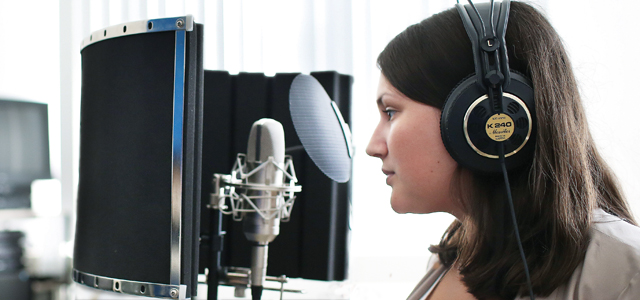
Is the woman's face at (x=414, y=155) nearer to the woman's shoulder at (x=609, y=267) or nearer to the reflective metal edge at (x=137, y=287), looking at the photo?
the woman's shoulder at (x=609, y=267)

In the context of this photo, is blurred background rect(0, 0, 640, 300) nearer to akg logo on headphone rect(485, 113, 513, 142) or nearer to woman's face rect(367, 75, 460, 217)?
woman's face rect(367, 75, 460, 217)

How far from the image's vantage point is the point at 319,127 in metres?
0.71

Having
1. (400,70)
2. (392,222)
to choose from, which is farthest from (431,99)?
(392,222)

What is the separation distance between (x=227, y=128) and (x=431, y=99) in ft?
2.02

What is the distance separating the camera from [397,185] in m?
0.60

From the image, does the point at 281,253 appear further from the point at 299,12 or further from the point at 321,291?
the point at 299,12

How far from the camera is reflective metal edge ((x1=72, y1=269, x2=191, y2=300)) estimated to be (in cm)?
52

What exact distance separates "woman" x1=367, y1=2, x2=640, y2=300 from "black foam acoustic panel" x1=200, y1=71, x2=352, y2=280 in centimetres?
43

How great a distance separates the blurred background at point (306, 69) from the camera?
1.23m

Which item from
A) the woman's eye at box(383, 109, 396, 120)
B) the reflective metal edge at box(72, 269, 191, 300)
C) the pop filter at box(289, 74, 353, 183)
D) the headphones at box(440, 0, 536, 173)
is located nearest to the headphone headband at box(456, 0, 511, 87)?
the headphones at box(440, 0, 536, 173)

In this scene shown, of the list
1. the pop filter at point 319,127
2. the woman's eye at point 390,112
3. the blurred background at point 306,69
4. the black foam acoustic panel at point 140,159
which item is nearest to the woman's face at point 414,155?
the woman's eye at point 390,112

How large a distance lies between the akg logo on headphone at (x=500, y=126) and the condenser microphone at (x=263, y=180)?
343 mm

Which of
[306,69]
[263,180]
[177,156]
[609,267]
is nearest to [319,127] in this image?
[263,180]

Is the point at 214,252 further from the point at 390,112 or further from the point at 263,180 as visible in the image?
the point at 390,112
